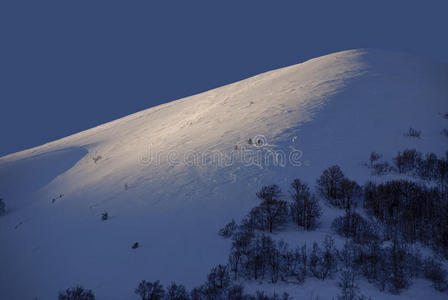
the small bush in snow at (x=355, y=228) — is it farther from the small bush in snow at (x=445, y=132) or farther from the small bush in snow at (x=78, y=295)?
the small bush in snow at (x=445, y=132)

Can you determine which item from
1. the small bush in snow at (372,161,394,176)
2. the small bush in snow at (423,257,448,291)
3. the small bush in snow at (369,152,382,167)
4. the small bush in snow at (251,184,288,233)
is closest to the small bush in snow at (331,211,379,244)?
the small bush in snow at (423,257,448,291)

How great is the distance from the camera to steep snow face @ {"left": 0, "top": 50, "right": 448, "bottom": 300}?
7.57 m

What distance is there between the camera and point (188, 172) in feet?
37.8

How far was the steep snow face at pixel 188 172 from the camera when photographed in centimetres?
757

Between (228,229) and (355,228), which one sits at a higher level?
(355,228)

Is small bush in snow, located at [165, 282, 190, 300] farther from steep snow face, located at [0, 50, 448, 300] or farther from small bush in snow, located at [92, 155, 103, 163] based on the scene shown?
small bush in snow, located at [92, 155, 103, 163]

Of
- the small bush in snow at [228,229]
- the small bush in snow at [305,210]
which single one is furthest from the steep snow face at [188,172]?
the small bush in snow at [305,210]

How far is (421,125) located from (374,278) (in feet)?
31.0

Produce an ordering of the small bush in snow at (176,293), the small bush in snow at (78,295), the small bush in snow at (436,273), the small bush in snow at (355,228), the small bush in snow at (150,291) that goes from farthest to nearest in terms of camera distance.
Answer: the small bush in snow at (355,228)
the small bush in snow at (78,295)
the small bush in snow at (150,291)
the small bush in snow at (176,293)
the small bush in snow at (436,273)

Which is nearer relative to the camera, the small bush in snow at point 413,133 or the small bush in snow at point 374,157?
the small bush in snow at point 374,157

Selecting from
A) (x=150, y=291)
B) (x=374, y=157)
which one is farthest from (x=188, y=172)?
(x=374, y=157)

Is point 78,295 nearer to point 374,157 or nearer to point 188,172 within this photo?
point 188,172

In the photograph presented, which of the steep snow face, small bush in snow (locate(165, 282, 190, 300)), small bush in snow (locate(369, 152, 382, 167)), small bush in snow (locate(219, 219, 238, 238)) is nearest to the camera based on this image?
A: small bush in snow (locate(165, 282, 190, 300))

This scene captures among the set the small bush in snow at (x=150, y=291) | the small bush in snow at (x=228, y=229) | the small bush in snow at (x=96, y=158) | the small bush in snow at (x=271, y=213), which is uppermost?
the small bush in snow at (x=96, y=158)
